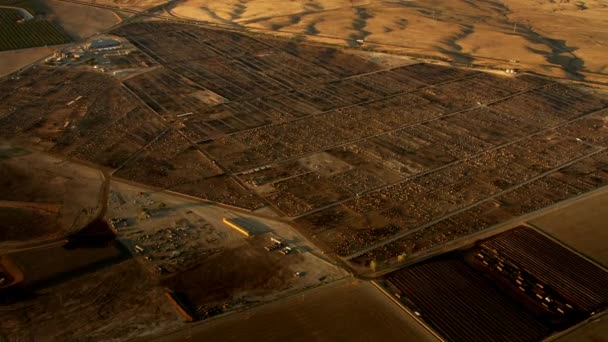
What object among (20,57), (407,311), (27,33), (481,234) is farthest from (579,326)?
(27,33)

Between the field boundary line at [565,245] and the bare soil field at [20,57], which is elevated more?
the bare soil field at [20,57]

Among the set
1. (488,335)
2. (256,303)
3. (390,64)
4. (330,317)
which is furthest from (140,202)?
(390,64)

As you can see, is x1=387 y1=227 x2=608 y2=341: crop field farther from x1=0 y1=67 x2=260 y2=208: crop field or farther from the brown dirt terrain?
x1=0 y1=67 x2=260 y2=208: crop field

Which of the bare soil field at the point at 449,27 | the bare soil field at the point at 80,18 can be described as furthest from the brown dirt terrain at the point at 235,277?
the bare soil field at the point at 80,18

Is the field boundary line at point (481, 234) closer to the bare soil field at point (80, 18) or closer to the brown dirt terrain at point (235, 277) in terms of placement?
the brown dirt terrain at point (235, 277)

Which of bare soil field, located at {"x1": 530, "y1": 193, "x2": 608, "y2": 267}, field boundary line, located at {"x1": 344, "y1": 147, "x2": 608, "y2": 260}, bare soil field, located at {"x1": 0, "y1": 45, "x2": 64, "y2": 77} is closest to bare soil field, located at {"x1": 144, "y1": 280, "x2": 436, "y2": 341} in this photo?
field boundary line, located at {"x1": 344, "y1": 147, "x2": 608, "y2": 260}

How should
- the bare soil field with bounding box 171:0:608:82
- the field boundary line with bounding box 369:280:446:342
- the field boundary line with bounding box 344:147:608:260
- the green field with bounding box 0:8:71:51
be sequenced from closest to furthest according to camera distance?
the field boundary line with bounding box 369:280:446:342 → the field boundary line with bounding box 344:147:608:260 → the green field with bounding box 0:8:71:51 → the bare soil field with bounding box 171:0:608:82
